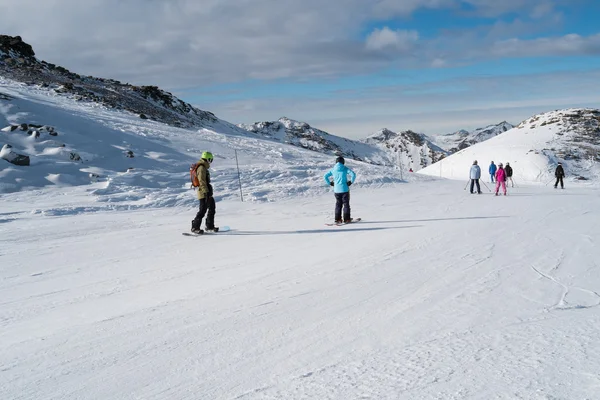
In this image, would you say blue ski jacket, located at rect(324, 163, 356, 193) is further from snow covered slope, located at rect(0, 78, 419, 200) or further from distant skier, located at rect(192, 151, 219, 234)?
snow covered slope, located at rect(0, 78, 419, 200)

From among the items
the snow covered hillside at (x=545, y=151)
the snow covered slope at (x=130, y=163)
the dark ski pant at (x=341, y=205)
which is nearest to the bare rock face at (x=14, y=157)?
the snow covered slope at (x=130, y=163)

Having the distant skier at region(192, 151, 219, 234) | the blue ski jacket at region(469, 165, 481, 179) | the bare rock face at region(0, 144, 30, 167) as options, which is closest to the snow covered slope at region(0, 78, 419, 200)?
the bare rock face at region(0, 144, 30, 167)

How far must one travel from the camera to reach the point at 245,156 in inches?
1076

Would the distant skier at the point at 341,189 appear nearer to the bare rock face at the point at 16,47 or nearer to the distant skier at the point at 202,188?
the distant skier at the point at 202,188

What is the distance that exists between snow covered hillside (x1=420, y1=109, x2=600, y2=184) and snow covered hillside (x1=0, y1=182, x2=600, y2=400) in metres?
40.8

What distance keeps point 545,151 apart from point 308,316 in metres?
56.4

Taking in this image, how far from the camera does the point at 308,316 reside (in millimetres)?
4645

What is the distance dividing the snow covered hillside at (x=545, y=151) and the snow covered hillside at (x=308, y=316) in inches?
1607

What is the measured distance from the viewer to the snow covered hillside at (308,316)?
3.29 meters

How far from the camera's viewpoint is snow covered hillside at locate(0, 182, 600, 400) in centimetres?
329

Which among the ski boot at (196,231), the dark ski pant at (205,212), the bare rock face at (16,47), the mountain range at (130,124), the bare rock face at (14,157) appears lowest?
the ski boot at (196,231)

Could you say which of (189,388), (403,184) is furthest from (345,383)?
(403,184)

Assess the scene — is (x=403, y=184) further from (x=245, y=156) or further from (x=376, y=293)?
(x=376, y=293)

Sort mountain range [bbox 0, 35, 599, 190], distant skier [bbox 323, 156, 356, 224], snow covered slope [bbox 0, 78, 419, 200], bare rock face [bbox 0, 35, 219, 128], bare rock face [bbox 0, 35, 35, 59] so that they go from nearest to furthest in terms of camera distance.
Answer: distant skier [bbox 323, 156, 356, 224] → snow covered slope [bbox 0, 78, 419, 200] → mountain range [bbox 0, 35, 599, 190] → bare rock face [bbox 0, 35, 219, 128] → bare rock face [bbox 0, 35, 35, 59]
